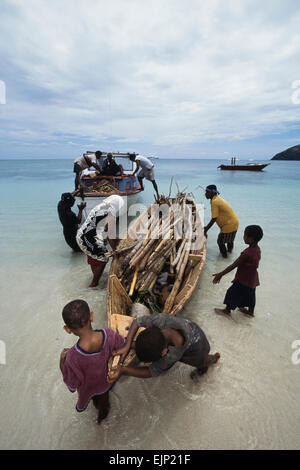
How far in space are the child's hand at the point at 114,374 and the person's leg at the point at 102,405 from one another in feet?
1.45

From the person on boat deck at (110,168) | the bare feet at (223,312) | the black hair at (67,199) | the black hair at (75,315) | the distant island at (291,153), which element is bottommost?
the bare feet at (223,312)

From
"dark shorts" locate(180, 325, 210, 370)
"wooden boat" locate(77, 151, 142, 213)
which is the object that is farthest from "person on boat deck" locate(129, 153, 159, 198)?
"dark shorts" locate(180, 325, 210, 370)

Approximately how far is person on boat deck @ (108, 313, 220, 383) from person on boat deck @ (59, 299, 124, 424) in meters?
0.13

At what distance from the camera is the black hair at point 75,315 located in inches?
65.1

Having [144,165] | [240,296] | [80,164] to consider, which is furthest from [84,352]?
[144,165]

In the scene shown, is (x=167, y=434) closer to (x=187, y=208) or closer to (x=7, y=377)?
(x=7, y=377)

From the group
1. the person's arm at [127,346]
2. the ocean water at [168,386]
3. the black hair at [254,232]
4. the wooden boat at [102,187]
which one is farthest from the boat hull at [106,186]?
the person's arm at [127,346]

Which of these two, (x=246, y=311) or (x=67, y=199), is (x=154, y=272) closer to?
(x=246, y=311)

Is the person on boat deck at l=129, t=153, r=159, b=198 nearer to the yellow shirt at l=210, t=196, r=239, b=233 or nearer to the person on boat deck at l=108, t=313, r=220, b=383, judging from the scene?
the yellow shirt at l=210, t=196, r=239, b=233

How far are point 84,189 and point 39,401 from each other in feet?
25.2

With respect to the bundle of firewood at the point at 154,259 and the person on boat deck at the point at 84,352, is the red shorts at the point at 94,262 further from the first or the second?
the person on boat deck at the point at 84,352

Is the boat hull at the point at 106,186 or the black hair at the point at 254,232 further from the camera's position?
the boat hull at the point at 106,186

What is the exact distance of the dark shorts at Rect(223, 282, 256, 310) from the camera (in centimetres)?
335
